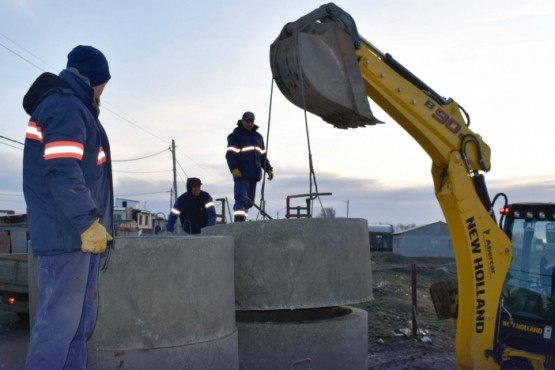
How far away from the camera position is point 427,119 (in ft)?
17.1

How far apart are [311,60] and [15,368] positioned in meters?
4.30

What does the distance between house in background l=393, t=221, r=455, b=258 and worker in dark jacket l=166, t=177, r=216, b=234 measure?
129ft

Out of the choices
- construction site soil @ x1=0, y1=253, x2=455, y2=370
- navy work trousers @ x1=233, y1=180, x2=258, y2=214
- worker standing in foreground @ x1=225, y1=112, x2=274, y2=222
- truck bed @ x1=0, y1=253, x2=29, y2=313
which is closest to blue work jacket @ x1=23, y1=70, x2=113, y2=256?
construction site soil @ x1=0, y1=253, x2=455, y2=370

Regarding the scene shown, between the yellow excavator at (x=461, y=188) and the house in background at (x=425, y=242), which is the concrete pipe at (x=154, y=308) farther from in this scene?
the house in background at (x=425, y=242)

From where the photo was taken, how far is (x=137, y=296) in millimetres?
3846

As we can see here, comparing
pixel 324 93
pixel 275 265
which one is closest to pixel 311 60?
pixel 324 93

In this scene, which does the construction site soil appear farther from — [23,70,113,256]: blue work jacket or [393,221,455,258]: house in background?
[393,221,455,258]: house in background

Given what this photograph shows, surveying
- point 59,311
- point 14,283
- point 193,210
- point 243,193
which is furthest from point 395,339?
point 59,311

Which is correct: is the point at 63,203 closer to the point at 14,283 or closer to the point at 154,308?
the point at 154,308

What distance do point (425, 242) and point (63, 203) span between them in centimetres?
4622

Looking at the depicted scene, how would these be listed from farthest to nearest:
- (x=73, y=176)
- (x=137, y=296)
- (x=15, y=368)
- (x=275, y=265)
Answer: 1. (x=15, y=368)
2. (x=275, y=265)
3. (x=137, y=296)
4. (x=73, y=176)

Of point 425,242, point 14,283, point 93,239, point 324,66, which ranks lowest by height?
point 425,242

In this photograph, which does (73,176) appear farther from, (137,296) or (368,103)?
(368,103)

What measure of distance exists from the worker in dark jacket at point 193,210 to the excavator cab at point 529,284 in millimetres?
4362
